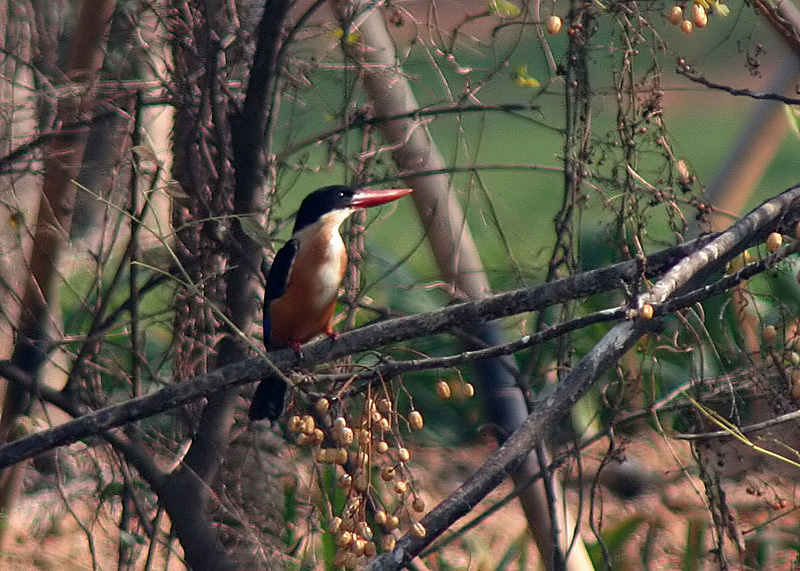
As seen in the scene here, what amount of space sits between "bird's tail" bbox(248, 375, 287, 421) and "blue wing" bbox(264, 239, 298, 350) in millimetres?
219

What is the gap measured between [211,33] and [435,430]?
132 inches

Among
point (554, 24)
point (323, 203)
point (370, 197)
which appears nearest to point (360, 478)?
point (554, 24)

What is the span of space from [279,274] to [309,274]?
0.42ft

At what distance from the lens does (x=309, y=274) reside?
2.77m

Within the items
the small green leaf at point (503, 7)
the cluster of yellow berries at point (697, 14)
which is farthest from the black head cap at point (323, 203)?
the cluster of yellow berries at point (697, 14)

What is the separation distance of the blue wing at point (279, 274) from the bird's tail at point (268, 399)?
0.72 ft

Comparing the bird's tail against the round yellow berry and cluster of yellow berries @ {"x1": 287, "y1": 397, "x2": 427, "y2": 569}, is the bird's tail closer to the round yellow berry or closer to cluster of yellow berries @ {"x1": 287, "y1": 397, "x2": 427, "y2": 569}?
cluster of yellow berries @ {"x1": 287, "y1": 397, "x2": 427, "y2": 569}

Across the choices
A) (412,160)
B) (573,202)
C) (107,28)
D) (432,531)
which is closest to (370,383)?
(432,531)

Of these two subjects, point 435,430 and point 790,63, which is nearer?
point 790,63

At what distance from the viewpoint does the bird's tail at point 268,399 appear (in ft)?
8.02

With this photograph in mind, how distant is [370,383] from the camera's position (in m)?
1.55

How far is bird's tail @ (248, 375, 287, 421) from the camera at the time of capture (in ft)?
8.02

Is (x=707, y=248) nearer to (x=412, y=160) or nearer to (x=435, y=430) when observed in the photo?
(x=412, y=160)

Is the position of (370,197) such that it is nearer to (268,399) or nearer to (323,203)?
(323,203)
